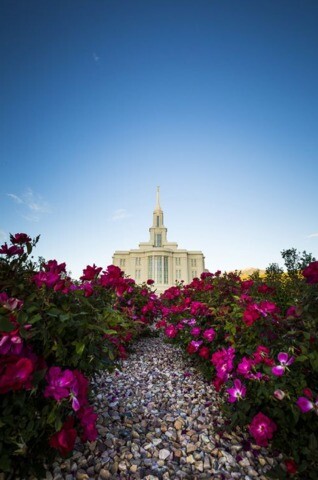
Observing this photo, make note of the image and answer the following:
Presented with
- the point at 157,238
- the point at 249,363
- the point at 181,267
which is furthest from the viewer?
the point at 157,238

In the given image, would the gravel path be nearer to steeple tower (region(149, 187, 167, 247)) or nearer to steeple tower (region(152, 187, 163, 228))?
steeple tower (region(149, 187, 167, 247))

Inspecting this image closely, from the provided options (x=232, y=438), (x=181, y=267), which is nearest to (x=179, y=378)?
Result: (x=232, y=438)

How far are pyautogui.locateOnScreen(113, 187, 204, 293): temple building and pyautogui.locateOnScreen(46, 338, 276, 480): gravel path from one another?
3424 centimetres

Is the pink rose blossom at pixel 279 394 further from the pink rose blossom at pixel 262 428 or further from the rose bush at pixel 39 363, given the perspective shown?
the rose bush at pixel 39 363

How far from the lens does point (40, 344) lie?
162cm

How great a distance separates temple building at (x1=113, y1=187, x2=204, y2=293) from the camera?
39.4 m

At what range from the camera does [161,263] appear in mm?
39656

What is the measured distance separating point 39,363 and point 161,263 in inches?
1508

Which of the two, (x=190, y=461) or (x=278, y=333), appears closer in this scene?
(x=190, y=461)

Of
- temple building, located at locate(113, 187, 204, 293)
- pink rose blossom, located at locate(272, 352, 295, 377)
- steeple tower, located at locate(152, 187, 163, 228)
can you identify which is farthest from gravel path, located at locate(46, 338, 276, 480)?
steeple tower, located at locate(152, 187, 163, 228)

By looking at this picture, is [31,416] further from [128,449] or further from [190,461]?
[190,461]

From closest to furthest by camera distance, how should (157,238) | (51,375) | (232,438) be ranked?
(51,375) < (232,438) < (157,238)

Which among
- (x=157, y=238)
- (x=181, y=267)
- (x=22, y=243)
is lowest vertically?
(x=22, y=243)

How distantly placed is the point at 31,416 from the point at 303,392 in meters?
1.69
